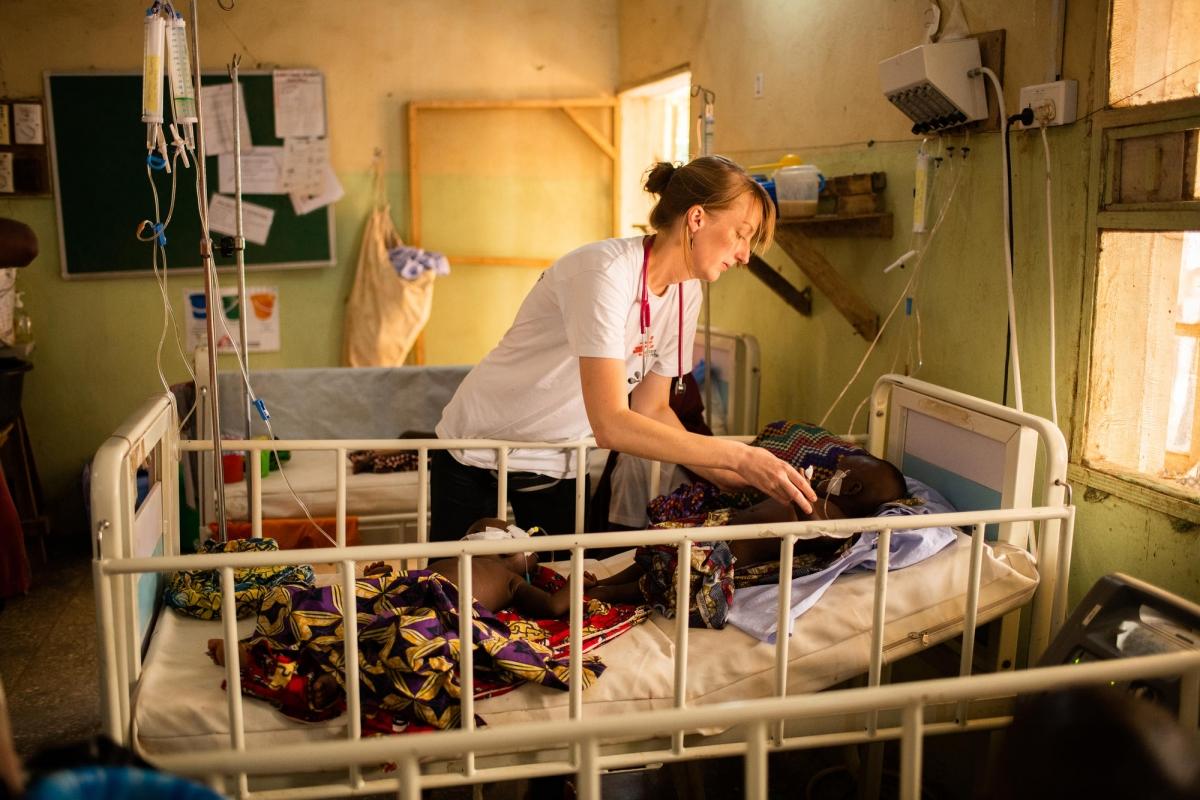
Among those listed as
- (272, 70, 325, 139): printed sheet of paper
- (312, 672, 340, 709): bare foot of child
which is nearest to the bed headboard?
(312, 672, 340, 709): bare foot of child

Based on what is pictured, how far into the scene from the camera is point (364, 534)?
353cm

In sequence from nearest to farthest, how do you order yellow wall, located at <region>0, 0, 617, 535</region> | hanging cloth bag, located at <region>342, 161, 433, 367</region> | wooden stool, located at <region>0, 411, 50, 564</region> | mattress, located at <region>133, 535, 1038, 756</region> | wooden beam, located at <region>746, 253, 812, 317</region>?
mattress, located at <region>133, 535, 1038, 756</region> → wooden beam, located at <region>746, 253, 812, 317</region> → wooden stool, located at <region>0, 411, 50, 564</region> → yellow wall, located at <region>0, 0, 617, 535</region> → hanging cloth bag, located at <region>342, 161, 433, 367</region>

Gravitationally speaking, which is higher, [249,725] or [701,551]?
[701,551]

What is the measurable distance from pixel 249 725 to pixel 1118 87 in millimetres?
1976

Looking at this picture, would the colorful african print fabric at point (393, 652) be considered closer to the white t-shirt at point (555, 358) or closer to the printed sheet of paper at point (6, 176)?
the white t-shirt at point (555, 358)

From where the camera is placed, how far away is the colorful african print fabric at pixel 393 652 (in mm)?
1630

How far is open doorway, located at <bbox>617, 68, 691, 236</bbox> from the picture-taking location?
16.1 ft

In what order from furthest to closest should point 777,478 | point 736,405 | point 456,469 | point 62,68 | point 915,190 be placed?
point 62,68, point 736,405, point 915,190, point 456,469, point 777,478

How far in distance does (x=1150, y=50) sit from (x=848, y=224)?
3.35 ft

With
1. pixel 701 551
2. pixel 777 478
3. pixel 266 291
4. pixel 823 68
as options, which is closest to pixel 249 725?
pixel 701 551

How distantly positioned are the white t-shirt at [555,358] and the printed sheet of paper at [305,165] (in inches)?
109

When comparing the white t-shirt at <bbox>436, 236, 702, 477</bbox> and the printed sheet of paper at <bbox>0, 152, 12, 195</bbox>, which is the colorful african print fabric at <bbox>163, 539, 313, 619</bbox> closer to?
the white t-shirt at <bbox>436, 236, 702, 477</bbox>

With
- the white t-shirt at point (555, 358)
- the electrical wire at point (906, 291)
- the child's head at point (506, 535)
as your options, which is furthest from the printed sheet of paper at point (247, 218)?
the child's head at point (506, 535)

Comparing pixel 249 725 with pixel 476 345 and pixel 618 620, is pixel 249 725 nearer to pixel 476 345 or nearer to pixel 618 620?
pixel 618 620
